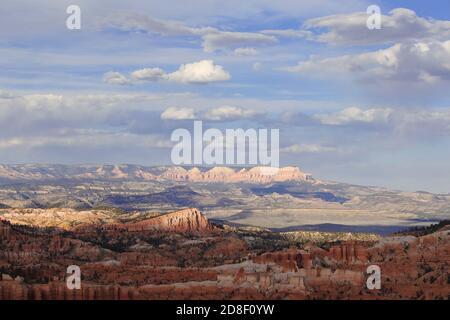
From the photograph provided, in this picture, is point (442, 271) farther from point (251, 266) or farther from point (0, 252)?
point (0, 252)

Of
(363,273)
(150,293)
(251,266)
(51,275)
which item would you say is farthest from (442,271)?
(51,275)

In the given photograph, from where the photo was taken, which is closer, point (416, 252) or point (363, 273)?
point (363, 273)
